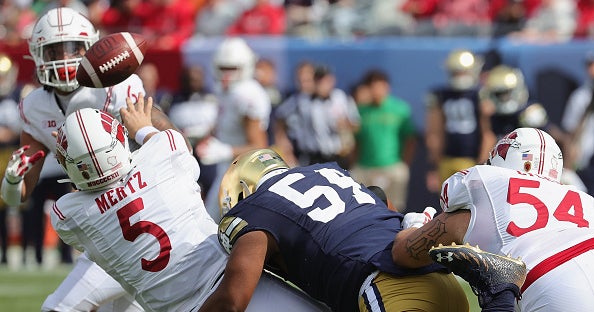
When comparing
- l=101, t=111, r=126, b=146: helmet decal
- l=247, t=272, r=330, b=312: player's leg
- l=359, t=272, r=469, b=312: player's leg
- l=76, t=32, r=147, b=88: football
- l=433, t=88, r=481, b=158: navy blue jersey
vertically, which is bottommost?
l=433, t=88, r=481, b=158: navy blue jersey

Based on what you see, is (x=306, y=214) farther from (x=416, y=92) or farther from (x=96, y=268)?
(x=416, y=92)

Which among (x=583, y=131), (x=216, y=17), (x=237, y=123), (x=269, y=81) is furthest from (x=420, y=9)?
(x=237, y=123)

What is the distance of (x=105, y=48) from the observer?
17.0 feet

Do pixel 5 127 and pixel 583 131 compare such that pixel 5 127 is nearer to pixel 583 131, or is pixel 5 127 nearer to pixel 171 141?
pixel 583 131

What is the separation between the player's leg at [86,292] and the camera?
529 cm

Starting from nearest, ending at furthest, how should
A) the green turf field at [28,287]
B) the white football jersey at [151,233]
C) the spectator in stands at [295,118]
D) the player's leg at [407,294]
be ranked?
1. the player's leg at [407,294]
2. the white football jersey at [151,233]
3. the green turf field at [28,287]
4. the spectator in stands at [295,118]

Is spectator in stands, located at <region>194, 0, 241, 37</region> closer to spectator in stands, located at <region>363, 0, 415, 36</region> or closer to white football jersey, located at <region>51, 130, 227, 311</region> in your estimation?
spectator in stands, located at <region>363, 0, 415, 36</region>

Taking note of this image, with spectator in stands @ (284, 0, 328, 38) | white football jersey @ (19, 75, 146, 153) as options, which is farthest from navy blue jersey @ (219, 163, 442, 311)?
spectator in stands @ (284, 0, 328, 38)

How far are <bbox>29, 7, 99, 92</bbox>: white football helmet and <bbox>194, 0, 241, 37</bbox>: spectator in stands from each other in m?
7.28

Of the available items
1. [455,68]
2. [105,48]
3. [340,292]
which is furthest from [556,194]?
[455,68]

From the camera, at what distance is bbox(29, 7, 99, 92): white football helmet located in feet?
18.2

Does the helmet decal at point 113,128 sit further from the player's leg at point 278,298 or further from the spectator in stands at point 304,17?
the spectator in stands at point 304,17

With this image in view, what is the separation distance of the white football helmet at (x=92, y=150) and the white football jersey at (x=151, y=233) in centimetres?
8

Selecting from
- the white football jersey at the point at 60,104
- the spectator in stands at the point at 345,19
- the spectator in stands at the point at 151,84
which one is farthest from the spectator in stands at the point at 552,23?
the white football jersey at the point at 60,104
